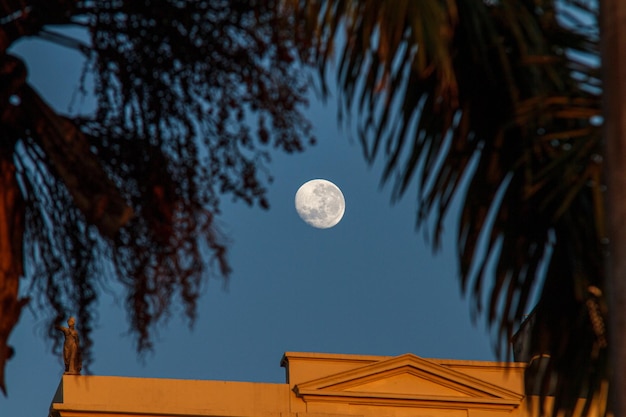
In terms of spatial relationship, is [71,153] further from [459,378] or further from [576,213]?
[459,378]

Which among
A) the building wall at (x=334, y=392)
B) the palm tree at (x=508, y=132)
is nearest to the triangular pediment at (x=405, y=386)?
the building wall at (x=334, y=392)

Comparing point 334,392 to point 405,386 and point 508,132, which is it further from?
point 508,132

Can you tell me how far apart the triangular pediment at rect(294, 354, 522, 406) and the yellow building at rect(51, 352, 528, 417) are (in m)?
0.03

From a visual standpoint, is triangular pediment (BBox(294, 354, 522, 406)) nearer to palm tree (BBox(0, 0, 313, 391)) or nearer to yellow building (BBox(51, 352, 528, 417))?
yellow building (BBox(51, 352, 528, 417))

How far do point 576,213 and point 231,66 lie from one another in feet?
5.87

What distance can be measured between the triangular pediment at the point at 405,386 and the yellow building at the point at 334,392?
0.09 ft

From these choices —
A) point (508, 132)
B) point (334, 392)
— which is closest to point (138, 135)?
point (508, 132)

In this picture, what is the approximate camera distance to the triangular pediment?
128ft

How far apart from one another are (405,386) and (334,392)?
210 centimetres

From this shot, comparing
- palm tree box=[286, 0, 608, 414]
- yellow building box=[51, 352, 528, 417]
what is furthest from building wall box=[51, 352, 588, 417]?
palm tree box=[286, 0, 608, 414]

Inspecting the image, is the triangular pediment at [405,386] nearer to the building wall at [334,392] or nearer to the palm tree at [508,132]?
the building wall at [334,392]

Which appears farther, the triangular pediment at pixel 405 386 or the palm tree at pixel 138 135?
the triangular pediment at pixel 405 386

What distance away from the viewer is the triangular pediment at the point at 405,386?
38969mm

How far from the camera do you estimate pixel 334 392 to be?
3900 cm
